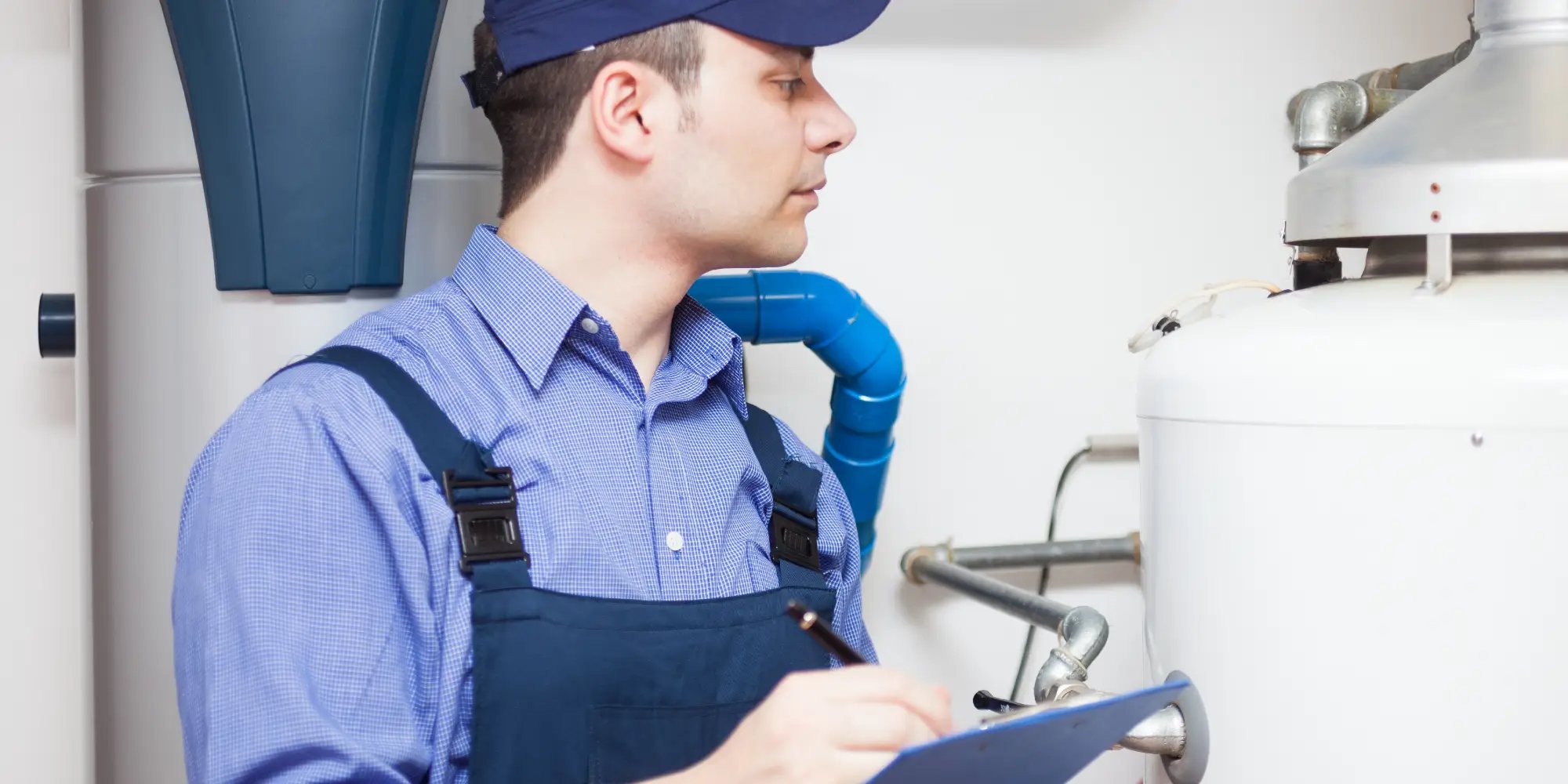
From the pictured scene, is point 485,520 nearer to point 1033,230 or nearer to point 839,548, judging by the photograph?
point 839,548

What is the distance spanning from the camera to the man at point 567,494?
0.78 m

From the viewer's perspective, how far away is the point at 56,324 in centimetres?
124

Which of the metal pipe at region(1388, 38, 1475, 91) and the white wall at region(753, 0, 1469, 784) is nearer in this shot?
the metal pipe at region(1388, 38, 1475, 91)

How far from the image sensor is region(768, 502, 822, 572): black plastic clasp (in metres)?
1.05

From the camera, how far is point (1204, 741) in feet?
3.06

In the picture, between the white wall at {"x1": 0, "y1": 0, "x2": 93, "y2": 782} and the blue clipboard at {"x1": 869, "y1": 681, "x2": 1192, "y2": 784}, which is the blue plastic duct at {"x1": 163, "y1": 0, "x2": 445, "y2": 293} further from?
the blue clipboard at {"x1": 869, "y1": 681, "x2": 1192, "y2": 784}

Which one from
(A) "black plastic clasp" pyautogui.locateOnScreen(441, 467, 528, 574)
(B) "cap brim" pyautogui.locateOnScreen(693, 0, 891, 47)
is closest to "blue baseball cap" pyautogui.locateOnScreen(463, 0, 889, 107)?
(B) "cap brim" pyautogui.locateOnScreen(693, 0, 891, 47)

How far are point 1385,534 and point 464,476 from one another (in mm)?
566

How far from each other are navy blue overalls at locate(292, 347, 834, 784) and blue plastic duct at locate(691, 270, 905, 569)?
1.40 ft

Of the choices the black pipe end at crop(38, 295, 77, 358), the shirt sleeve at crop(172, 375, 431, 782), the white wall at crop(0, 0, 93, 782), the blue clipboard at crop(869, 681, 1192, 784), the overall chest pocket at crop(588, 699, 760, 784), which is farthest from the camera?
the white wall at crop(0, 0, 93, 782)

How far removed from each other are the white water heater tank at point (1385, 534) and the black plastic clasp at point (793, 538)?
0.29 meters

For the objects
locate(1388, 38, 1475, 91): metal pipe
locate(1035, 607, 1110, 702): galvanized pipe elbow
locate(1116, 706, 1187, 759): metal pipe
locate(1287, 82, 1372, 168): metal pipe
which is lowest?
locate(1116, 706, 1187, 759): metal pipe

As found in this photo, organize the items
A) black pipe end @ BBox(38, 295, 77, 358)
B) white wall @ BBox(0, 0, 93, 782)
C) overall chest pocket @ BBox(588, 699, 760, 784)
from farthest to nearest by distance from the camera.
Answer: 1. white wall @ BBox(0, 0, 93, 782)
2. black pipe end @ BBox(38, 295, 77, 358)
3. overall chest pocket @ BBox(588, 699, 760, 784)

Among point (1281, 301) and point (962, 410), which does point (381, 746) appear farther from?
point (962, 410)
